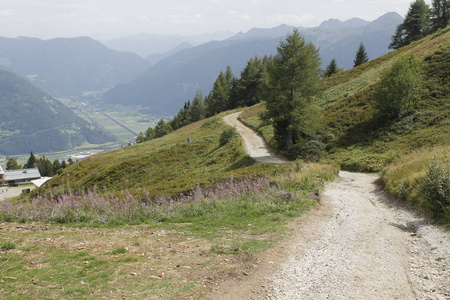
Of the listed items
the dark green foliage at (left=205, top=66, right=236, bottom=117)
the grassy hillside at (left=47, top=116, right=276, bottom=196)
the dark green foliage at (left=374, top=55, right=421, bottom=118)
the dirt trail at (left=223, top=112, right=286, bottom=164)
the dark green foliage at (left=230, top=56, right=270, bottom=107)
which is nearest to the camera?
the dark green foliage at (left=374, top=55, right=421, bottom=118)

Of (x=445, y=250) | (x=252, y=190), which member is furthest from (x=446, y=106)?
(x=445, y=250)

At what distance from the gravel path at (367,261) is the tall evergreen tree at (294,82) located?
18.0m

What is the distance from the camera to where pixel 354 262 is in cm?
748

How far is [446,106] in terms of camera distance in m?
27.8

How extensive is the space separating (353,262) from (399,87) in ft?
84.7

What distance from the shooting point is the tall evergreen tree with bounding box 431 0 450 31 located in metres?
68.2

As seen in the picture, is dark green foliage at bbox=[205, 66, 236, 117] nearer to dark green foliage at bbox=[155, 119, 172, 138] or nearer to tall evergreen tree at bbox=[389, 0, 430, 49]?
dark green foliage at bbox=[155, 119, 172, 138]

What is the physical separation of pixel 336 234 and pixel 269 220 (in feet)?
7.86

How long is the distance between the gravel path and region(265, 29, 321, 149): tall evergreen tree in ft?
59.1

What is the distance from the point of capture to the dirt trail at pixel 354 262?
241 inches

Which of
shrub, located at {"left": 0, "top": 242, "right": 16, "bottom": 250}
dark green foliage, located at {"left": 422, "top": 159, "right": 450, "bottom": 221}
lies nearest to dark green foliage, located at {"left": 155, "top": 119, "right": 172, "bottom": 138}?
dark green foliage, located at {"left": 422, "top": 159, "right": 450, "bottom": 221}

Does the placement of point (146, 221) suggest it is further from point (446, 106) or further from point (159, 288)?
point (446, 106)

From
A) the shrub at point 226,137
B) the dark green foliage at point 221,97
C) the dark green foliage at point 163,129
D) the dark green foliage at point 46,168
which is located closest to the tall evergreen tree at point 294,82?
the shrub at point 226,137

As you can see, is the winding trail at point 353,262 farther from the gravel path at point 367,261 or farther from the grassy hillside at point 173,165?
the grassy hillside at point 173,165
